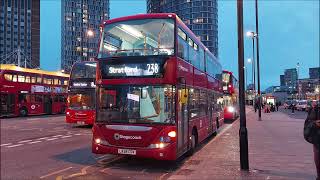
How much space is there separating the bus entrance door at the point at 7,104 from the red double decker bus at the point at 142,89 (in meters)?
24.8

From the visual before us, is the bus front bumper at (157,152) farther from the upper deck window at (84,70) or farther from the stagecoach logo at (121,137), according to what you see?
the upper deck window at (84,70)

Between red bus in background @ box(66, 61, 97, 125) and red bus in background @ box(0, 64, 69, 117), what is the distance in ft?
39.9

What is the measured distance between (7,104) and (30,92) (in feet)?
8.32

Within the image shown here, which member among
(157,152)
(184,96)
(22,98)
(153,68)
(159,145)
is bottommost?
(157,152)

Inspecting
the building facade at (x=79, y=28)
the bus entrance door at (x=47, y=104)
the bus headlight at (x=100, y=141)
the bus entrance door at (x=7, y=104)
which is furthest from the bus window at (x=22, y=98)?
the building facade at (x=79, y=28)

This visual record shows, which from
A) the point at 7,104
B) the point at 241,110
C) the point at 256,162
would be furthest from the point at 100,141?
the point at 7,104

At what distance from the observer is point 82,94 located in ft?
75.6

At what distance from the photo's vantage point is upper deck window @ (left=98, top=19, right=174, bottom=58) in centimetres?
1055

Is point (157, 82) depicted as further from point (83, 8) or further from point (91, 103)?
point (83, 8)

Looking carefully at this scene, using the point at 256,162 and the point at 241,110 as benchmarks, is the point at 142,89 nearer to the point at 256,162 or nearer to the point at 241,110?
the point at 241,110

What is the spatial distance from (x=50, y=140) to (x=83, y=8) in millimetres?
139498

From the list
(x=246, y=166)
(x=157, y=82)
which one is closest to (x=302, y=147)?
(x=246, y=166)

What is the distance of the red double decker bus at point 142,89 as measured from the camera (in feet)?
33.3

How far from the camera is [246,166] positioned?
9.84 metres
